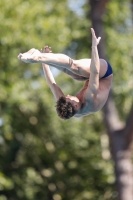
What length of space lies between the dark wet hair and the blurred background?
27.3ft

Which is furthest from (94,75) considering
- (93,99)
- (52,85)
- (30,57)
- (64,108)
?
(30,57)

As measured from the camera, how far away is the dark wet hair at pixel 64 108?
714 cm

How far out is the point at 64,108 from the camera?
716 centimetres

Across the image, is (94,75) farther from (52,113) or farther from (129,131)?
(52,113)

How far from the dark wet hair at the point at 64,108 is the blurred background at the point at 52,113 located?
8.34 metres

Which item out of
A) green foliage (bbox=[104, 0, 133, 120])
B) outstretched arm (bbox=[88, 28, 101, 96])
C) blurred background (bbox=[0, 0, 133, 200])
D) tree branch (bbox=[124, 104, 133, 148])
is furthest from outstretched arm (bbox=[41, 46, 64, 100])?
green foliage (bbox=[104, 0, 133, 120])

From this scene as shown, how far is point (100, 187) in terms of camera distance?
61.5 feet

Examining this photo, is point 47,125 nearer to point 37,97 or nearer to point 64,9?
point 37,97

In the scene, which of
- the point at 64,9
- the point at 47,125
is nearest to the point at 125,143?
the point at 47,125

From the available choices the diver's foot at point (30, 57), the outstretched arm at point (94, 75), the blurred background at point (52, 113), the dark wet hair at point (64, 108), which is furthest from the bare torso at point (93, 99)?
the blurred background at point (52, 113)

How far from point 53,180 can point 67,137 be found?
1.61 metres

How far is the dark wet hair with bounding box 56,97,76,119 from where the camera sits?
23.4 feet

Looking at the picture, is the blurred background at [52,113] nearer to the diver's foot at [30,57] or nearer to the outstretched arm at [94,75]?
the outstretched arm at [94,75]

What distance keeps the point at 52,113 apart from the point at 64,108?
12446mm
